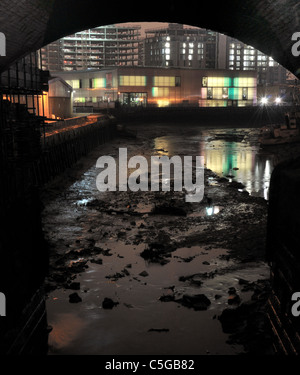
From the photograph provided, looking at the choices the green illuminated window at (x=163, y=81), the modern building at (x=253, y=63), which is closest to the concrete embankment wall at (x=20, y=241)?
the green illuminated window at (x=163, y=81)

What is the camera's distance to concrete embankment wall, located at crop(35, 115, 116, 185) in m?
20.6

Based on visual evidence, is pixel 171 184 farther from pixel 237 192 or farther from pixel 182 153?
pixel 182 153

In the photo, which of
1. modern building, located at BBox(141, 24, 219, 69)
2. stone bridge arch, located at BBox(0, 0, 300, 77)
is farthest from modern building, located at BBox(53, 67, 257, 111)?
stone bridge arch, located at BBox(0, 0, 300, 77)

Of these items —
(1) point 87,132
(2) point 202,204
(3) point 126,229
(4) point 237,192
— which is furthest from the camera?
(1) point 87,132

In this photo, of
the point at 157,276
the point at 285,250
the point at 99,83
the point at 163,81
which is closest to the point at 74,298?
the point at 157,276

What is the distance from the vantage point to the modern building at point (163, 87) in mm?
71625

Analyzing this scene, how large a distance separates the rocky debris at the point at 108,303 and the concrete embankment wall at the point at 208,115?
177 ft

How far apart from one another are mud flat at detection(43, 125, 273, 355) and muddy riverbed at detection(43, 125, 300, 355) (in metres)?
0.02

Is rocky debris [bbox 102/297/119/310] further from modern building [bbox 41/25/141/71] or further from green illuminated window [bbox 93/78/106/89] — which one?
modern building [bbox 41/25/141/71]

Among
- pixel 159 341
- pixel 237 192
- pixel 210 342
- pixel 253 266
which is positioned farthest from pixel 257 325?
pixel 237 192

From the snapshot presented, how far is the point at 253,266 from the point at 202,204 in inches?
271

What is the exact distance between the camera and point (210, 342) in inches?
283

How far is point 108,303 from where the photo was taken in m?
8.54

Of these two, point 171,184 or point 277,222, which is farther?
point 171,184
